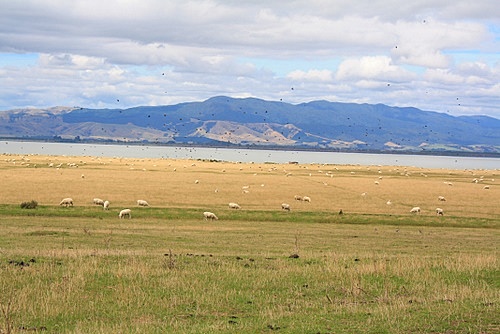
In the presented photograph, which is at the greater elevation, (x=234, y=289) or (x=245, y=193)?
(x=234, y=289)

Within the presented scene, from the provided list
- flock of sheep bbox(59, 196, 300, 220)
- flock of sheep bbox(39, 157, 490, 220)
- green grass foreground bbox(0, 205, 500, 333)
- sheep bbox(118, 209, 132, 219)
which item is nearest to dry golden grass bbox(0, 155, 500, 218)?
flock of sheep bbox(39, 157, 490, 220)

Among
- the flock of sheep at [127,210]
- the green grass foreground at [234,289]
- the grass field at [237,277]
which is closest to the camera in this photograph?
the green grass foreground at [234,289]

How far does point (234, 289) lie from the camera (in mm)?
17734

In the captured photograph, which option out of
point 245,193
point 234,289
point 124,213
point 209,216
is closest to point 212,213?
point 209,216

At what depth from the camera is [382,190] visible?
258 ft

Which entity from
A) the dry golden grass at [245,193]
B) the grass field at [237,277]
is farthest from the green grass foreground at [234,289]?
the dry golden grass at [245,193]

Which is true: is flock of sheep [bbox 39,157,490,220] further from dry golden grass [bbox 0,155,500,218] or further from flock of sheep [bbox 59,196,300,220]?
dry golden grass [bbox 0,155,500,218]

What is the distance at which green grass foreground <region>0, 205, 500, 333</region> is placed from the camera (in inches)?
546

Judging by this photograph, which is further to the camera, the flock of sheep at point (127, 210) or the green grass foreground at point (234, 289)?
the flock of sheep at point (127, 210)

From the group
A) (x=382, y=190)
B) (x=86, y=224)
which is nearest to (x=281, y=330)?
(x=86, y=224)

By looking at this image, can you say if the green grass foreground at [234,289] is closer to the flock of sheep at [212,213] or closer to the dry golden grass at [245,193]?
the flock of sheep at [212,213]

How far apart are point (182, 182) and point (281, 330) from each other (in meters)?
68.0

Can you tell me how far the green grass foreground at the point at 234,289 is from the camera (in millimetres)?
13875

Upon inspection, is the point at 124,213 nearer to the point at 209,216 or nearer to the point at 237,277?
the point at 209,216
